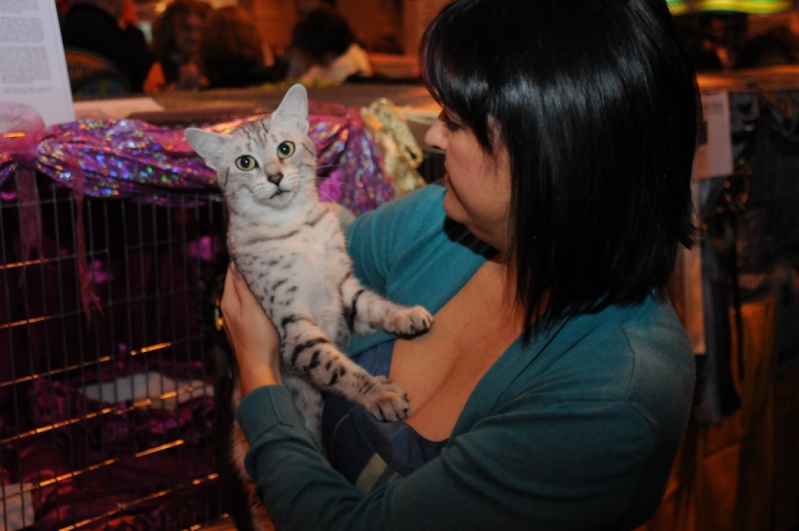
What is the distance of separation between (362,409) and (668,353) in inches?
16.0

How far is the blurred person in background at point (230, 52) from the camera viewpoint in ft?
10.2

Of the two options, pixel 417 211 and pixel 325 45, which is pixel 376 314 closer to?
pixel 417 211

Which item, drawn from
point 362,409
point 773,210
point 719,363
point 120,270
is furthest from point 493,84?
point 773,210

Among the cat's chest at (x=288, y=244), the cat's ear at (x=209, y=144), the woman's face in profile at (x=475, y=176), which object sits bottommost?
the cat's chest at (x=288, y=244)

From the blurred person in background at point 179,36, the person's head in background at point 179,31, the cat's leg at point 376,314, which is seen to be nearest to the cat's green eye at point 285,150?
the cat's leg at point 376,314

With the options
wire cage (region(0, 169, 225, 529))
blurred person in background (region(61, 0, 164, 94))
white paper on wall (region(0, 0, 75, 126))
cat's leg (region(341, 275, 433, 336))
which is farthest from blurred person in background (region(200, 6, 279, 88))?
cat's leg (region(341, 275, 433, 336))

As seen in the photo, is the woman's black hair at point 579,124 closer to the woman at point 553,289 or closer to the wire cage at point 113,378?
the woman at point 553,289

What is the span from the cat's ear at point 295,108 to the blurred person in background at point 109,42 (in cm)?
195

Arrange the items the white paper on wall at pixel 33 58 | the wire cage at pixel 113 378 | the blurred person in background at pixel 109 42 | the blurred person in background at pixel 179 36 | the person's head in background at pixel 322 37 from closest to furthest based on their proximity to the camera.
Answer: the white paper on wall at pixel 33 58
the wire cage at pixel 113 378
the blurred person in background at pixel 109 42
the person's head in background at pixel 322 37
the blurred person in background at pixel 179 36

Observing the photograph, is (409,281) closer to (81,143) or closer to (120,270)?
(81,143)

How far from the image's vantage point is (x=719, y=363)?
1958 millimetres

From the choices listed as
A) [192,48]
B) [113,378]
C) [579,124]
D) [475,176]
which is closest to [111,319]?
[113,378]

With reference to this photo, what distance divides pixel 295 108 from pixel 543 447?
0.68 meters

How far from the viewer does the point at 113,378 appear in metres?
1.47
